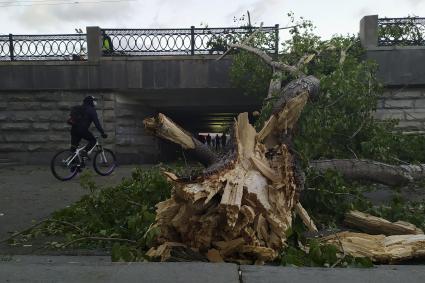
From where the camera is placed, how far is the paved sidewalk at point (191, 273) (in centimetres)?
302

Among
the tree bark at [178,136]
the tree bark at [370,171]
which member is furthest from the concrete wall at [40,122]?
the tree bark at [178,136]

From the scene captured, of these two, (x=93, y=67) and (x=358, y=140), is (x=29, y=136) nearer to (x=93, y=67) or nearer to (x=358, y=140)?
(x=93, y=67)

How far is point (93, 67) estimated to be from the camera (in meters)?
13.1

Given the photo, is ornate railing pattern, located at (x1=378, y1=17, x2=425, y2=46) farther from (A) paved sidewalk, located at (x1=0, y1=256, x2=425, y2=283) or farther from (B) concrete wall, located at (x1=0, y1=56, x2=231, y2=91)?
(A) paved sidewalk, located at (x1=0, y1=256, x2=425, y2=283)

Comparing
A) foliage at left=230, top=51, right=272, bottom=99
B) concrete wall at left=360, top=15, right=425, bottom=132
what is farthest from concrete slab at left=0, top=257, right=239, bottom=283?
concrete wall at left=360, top=15, right=425, bottom=132

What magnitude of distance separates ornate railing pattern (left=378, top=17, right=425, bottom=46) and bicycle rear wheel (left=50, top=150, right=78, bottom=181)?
8507 millimetres

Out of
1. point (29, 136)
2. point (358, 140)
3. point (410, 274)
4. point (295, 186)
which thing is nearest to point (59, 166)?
point (29, 136)

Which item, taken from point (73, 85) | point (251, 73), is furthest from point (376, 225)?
point (73, 85)

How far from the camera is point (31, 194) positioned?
25.9ft

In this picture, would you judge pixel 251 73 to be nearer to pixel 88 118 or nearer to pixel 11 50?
pixel 88 118

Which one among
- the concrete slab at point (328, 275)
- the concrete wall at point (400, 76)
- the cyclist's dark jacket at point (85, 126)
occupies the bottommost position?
the concrete slab at point (328, 275)

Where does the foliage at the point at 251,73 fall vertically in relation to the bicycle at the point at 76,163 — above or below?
above

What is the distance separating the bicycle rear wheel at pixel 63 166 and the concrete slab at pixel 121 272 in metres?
6.82

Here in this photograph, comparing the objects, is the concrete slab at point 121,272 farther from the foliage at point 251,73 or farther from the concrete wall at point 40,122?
the concrete wall at point 40,122
